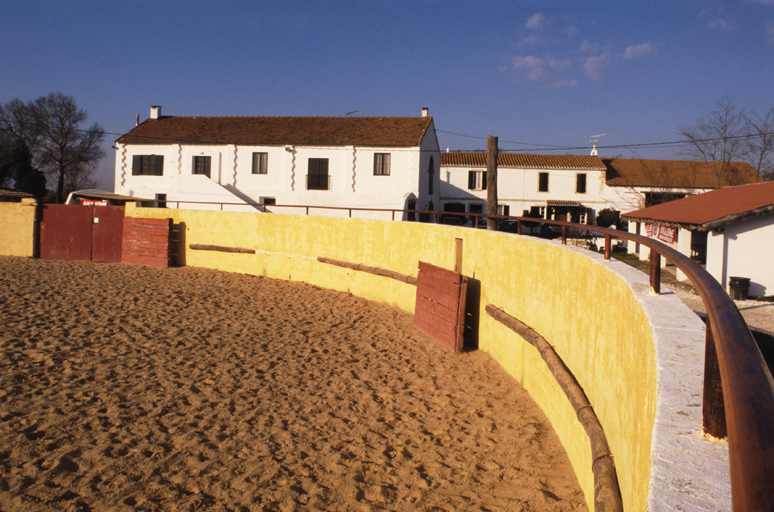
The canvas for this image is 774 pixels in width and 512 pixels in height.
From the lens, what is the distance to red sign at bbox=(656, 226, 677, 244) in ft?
66.2

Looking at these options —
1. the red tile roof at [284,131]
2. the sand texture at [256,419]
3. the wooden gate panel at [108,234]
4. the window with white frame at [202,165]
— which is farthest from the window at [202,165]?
the sand texture at [256,419]

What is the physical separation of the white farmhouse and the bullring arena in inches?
775

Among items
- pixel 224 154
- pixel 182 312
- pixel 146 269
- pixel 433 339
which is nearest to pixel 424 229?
pixel 433 339

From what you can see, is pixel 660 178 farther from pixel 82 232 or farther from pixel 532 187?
pixel 82 232

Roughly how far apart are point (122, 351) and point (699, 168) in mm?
48235

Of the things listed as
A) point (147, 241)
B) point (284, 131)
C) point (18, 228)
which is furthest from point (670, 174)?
point (18, 228)

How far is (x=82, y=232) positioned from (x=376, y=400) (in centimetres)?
1538

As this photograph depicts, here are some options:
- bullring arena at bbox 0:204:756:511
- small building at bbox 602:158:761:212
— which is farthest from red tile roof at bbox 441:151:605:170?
bullring arena at bbox 0:204:756:511

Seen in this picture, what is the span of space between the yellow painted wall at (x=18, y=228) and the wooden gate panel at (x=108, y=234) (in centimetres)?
Result: 211

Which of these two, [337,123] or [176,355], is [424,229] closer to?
[176,355]

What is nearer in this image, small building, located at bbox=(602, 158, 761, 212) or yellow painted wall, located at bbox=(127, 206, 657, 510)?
yellow painted wall, located at bbox=(127, 206, 657, 510)

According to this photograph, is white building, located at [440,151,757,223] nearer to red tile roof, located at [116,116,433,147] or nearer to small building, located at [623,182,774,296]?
red tile roof, located at [116,116,433,147]

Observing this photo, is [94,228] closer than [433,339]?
No

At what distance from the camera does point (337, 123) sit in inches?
1364
